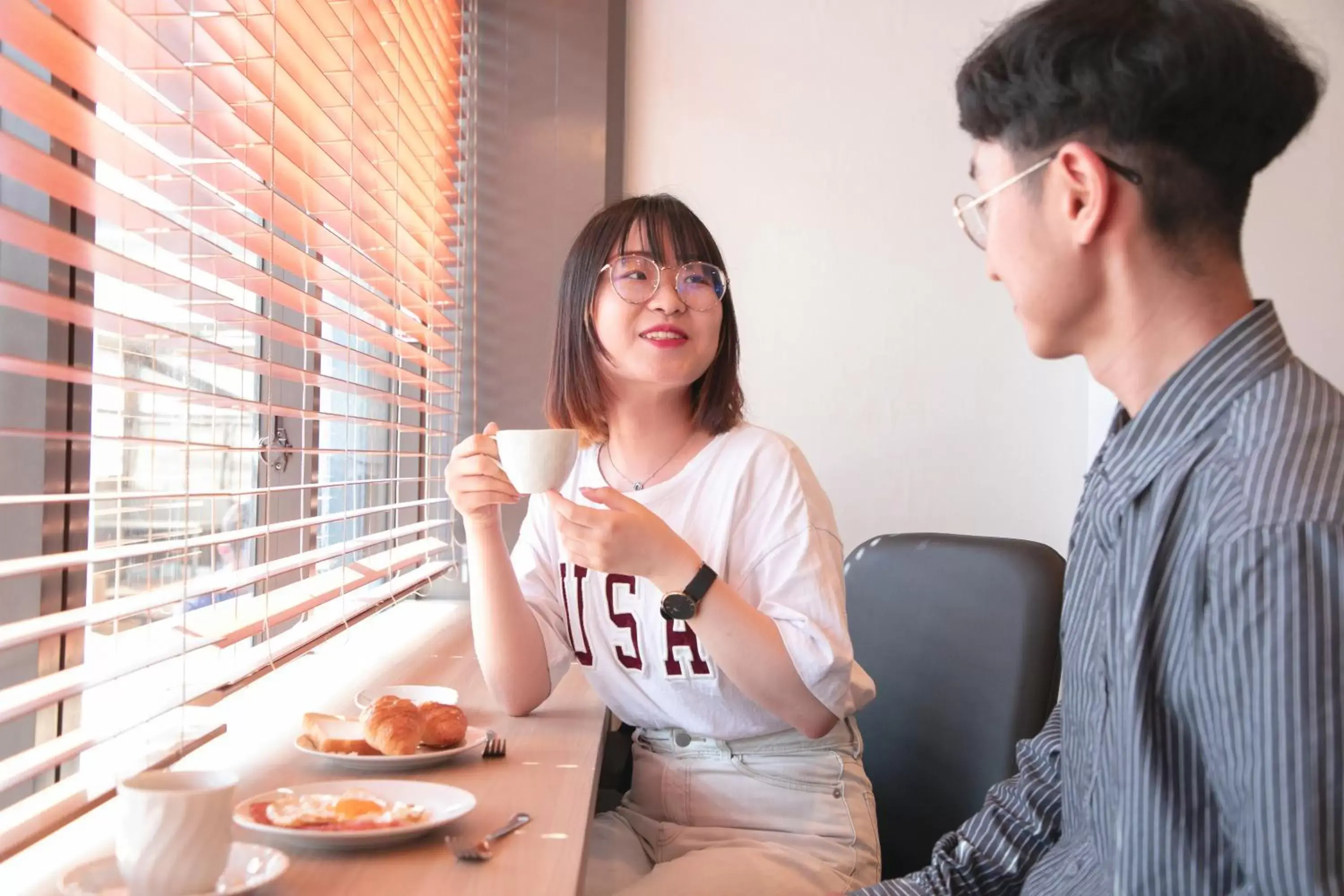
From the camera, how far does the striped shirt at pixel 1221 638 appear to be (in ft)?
2.29

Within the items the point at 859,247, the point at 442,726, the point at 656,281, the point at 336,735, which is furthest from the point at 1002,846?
the point at 859,247

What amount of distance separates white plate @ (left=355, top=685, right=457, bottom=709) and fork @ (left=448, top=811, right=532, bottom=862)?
16.9 inches

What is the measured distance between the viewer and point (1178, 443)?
841 mm

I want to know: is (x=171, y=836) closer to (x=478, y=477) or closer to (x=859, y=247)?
(x=478, y=477)

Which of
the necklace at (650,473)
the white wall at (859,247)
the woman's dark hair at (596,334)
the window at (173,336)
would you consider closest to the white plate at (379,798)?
the window at (173,336)

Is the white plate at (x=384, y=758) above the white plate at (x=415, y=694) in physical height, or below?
below

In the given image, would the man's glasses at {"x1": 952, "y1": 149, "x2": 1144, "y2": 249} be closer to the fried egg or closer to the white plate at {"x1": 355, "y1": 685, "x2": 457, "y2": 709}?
the fried egg

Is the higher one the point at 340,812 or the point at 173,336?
the point at 173,336

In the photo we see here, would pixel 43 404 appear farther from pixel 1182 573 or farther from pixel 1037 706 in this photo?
pixel 1037 706

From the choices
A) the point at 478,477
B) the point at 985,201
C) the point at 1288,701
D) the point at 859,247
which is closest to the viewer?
the point at 1288,701

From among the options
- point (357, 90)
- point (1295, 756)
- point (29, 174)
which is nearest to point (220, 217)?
point (29, 174)

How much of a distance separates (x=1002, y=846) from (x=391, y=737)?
0.66m

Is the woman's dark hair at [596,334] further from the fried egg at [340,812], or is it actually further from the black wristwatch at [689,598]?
the fried egg at [340,812]

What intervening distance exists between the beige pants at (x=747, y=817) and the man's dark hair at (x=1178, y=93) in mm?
890
